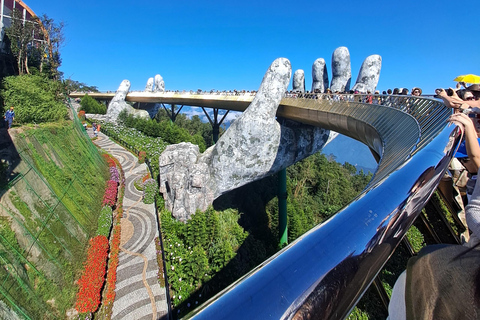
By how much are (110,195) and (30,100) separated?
6371 millimetres

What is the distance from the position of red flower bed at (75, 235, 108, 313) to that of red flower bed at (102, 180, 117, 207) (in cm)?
349

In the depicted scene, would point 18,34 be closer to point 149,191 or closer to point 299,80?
point 149,191

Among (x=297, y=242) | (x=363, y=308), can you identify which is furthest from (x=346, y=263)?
(x=363, y=308)

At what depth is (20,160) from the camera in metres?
8.91

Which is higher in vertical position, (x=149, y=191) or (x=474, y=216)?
(x=474, y=216)

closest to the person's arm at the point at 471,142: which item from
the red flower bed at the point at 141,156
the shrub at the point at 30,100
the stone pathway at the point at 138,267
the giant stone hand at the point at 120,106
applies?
the stone pathway at the point at 138,267

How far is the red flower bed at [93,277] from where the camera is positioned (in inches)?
322

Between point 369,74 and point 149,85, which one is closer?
point 369,74

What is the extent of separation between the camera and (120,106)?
3503cm

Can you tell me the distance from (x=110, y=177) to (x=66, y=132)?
4.29 meters

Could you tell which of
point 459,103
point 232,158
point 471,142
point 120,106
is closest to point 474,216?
point 471,142

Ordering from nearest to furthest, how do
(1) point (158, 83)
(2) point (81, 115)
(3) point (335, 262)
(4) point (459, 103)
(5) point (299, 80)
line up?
(3) point (335, 262), (4) point (459, 103), (5) point (299, 80), (2) point (81, 115), (1) point (158, 83)

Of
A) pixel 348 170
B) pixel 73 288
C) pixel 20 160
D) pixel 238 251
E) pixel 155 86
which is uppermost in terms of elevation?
pixel 155 86

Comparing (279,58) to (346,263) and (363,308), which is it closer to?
(363,308)
